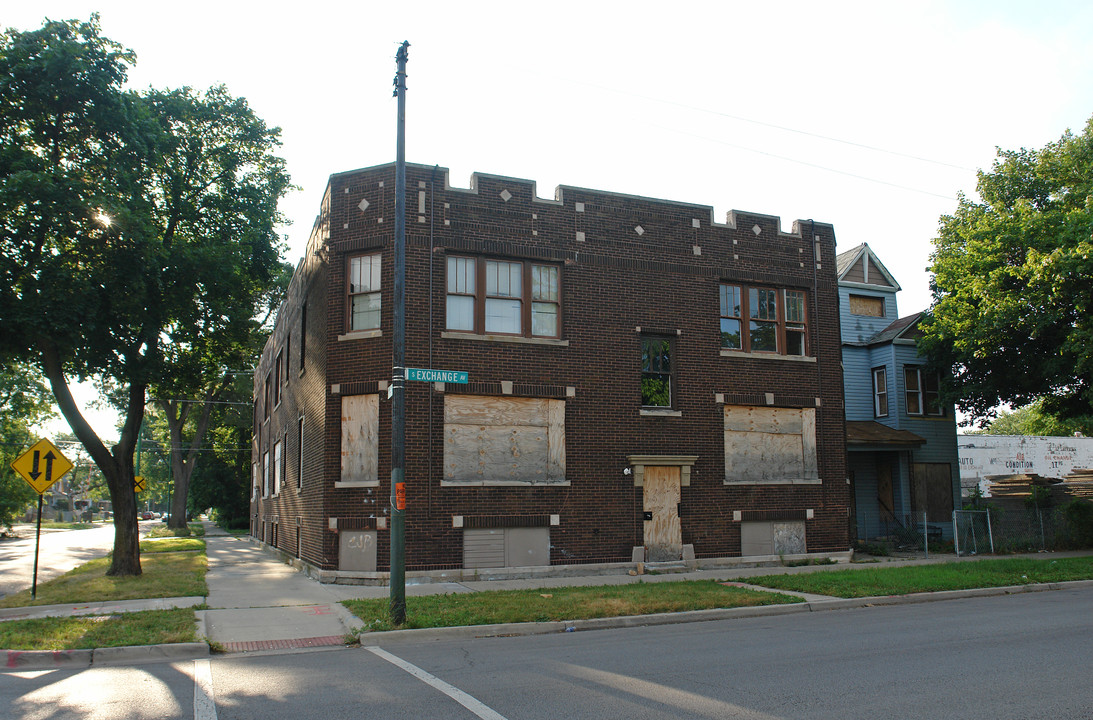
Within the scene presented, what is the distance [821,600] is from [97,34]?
18166 mm

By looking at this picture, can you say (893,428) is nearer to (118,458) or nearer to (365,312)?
(365,312)

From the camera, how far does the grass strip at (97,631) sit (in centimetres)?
983

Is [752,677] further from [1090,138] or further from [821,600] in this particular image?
[1090,138]

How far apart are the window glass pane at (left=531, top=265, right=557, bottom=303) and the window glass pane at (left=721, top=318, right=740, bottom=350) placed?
180 inches

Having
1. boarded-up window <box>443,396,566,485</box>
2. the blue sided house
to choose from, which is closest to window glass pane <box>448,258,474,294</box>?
boarded-up window <box>443,396,566,485</box>

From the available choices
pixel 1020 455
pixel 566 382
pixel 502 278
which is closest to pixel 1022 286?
pixel 566 382

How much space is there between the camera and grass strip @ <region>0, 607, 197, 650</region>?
983 centimetres

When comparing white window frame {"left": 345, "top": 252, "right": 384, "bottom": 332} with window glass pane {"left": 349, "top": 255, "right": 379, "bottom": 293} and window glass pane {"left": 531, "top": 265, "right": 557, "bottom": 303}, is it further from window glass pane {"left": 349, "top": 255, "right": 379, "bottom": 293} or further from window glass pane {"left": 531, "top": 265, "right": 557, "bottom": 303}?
window glass pane {"left": 531, "top": 265, "right": 557, "bottom": 303}

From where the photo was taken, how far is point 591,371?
18344 millimetres

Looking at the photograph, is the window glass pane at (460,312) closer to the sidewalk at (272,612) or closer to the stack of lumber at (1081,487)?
the sidewalk at (272,612)

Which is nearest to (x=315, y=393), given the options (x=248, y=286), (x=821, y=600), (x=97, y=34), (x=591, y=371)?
(x=248, y=286)

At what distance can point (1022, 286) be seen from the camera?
23.4 meters

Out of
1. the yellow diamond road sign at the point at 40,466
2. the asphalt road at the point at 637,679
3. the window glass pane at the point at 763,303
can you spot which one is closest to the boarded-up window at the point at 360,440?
the yellow diamond road sign at the point at 40,466

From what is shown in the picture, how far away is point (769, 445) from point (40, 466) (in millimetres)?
15924
